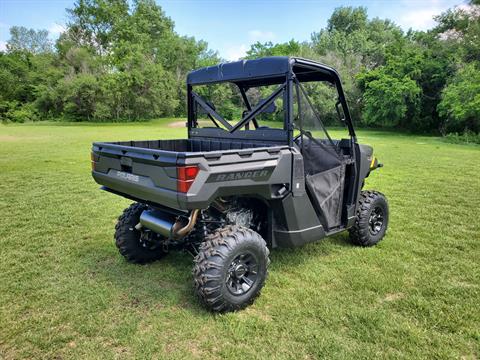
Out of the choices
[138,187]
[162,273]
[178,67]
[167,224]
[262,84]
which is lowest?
[162,273]

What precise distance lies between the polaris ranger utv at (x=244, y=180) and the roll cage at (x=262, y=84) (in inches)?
0.4

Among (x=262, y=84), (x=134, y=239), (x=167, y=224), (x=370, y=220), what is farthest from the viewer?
(x=370, y=220)

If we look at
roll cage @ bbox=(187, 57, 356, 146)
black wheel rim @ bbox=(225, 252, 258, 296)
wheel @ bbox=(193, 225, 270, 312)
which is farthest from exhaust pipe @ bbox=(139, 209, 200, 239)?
roll cage @ bbox=(187, 57, 356, 146)

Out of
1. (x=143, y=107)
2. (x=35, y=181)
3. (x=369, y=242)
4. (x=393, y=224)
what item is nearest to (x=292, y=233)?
(x=369, y=242)

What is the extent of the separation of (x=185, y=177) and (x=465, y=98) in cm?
2064

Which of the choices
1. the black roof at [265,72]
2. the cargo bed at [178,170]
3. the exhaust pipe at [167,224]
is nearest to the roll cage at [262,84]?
the black roof at [265,72]

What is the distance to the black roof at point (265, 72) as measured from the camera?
318 centimetres

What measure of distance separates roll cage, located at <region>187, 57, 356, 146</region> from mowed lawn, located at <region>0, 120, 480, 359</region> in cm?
139

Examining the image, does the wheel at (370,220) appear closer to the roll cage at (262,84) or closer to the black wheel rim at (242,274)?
the roll cage at (262,84)

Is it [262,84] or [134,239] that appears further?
[262,84]

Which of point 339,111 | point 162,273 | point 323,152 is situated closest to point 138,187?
point 162,273

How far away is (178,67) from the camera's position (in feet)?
165

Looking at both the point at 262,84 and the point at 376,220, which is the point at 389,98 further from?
the point at 262,84

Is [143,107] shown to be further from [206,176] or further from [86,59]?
[206,176]
